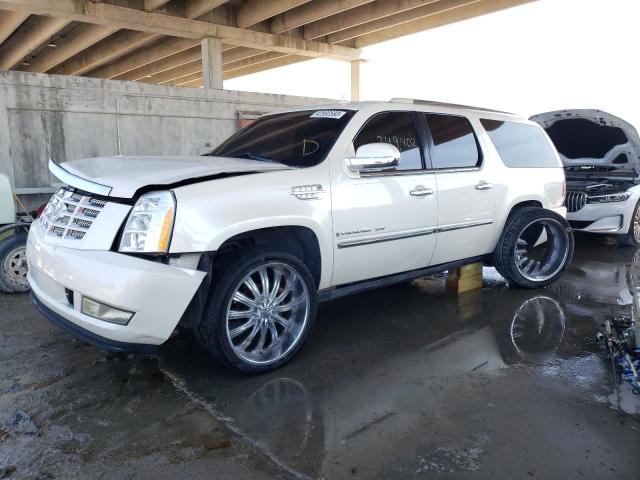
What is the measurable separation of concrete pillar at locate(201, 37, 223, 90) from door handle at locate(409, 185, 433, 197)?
13.4 m

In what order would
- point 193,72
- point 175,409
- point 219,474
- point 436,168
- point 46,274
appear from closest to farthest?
1. point 219,474
2. point 175,409
3. point 46,274
4. point 436,168
5. point 193,72

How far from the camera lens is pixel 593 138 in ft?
27.6

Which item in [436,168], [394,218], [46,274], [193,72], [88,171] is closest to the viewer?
[46,274]

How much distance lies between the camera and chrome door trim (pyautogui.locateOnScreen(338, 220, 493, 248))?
12.0 feet

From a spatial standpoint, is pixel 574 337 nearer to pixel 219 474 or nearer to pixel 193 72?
pixel 219 474

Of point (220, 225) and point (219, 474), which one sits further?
point (220, 225)

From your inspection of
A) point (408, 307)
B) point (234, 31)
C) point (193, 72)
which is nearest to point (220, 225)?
point (408, 307)

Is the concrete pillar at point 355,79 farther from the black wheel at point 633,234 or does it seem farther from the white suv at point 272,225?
the white suv at point 272,225

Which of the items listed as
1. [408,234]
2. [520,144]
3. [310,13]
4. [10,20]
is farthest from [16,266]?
[10,20]

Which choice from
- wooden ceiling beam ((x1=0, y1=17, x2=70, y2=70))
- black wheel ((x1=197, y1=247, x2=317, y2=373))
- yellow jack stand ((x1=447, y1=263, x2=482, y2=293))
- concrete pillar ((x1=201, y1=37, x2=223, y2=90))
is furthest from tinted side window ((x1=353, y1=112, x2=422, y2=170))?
wooden ceiling beam ((x1=0, y1=17, x2=70, y2=70))

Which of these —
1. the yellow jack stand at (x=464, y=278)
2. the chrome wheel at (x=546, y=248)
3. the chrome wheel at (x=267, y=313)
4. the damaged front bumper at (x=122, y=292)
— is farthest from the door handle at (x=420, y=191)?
the damaged front bumper at (x=122, y=292)

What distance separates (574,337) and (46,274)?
3898 millimetres

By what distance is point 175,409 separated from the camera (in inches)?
112

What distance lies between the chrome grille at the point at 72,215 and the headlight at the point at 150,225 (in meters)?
0.28
